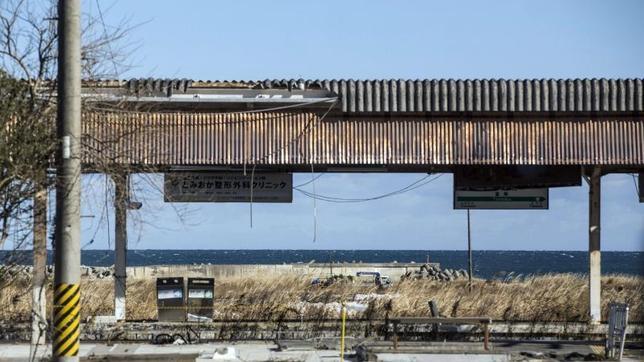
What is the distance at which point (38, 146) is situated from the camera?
15.3 meters

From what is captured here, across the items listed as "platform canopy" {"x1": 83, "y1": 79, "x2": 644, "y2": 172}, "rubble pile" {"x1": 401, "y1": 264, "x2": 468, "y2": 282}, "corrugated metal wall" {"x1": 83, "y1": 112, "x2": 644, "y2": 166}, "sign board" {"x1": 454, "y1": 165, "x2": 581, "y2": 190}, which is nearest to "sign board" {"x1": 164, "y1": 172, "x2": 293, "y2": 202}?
"platform canopy" {"x1": 83, "y1": 79, "x2": 644, "y2": 172}

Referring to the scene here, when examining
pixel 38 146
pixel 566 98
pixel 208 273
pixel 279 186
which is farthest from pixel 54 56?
pixel 208 273

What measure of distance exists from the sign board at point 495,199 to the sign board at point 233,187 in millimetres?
4156

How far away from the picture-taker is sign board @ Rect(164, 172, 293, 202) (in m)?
25.6

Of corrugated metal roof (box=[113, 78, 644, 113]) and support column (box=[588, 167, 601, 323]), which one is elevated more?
corrugated metal roof (box=[113, 78, 644, 113])

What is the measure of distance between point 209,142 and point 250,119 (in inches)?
42.3

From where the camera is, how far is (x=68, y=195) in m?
14.4

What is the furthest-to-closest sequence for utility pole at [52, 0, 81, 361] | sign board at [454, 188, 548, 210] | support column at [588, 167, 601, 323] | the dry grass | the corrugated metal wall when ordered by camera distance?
the dry grass
sign board at [454, 188, 548, 210]
support column at [588, 167, 601, 323]
the corrugated metal wall
utility pole at [52, 0, 81, 361]

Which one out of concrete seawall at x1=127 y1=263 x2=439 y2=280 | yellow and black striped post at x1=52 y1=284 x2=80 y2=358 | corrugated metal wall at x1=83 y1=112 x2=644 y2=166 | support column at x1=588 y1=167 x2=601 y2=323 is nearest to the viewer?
yellow and black striped post at x1=52 y1=284 x2=80 y2=358

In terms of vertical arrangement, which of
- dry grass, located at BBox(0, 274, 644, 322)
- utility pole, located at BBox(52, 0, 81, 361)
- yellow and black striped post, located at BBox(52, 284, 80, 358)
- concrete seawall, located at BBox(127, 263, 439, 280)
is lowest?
concrete seawall, located at BBox(127, 263, 439, 280)

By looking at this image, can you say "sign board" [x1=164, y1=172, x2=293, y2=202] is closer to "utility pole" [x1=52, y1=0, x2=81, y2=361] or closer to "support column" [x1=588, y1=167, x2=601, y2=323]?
"support column" [x1=588, y1=167, x2=601, y2=323]

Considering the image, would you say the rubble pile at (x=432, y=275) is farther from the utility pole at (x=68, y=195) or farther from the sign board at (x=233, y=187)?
the utility pole at (x=68, y=195)

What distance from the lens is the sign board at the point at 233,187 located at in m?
25.6

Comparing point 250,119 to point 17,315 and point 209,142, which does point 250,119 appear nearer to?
point 209,142
